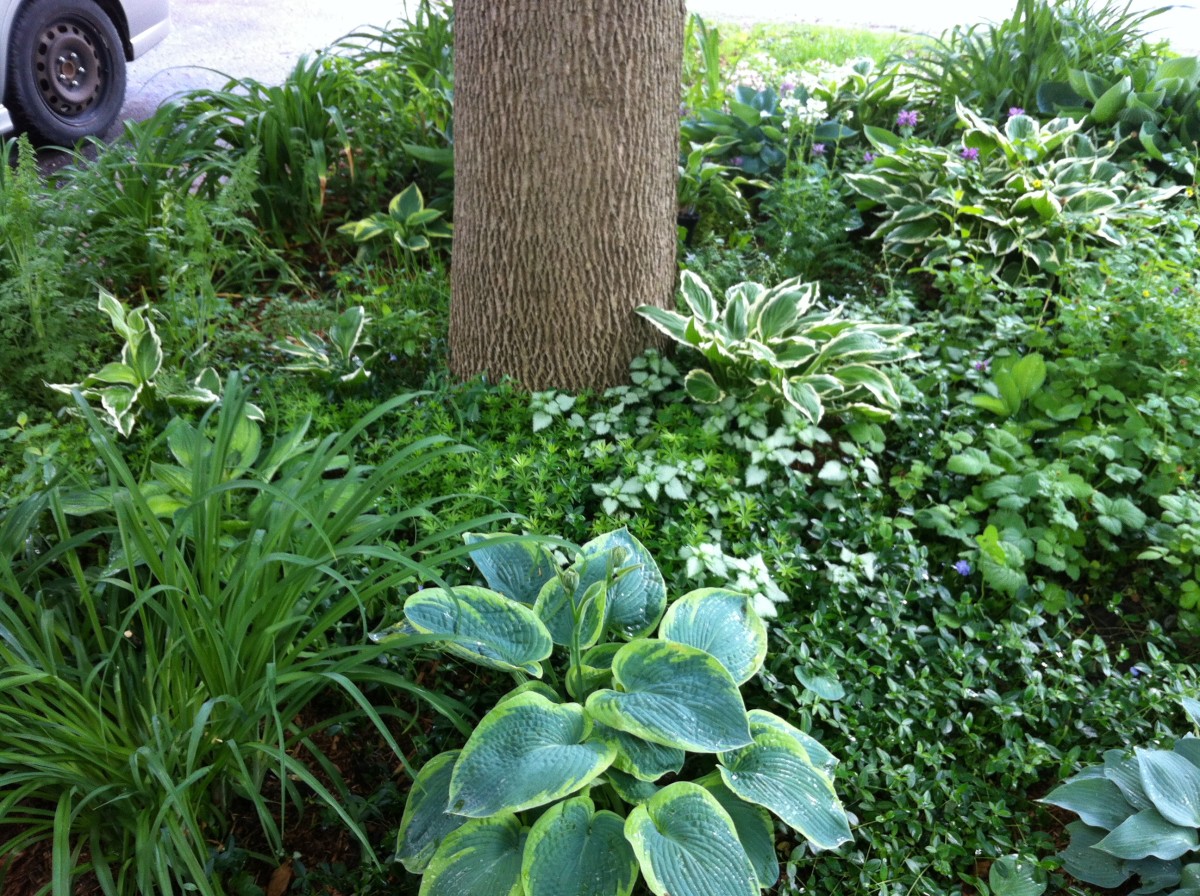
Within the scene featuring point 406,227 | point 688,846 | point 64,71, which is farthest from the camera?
point 64,71

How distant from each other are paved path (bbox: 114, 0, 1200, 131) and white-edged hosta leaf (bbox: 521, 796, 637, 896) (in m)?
5.88

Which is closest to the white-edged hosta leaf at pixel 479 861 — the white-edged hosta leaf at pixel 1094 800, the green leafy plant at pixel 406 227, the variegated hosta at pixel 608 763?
the variegated hosta at pixel 608 763

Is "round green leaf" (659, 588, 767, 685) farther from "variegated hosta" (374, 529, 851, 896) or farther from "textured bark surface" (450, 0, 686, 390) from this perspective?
"textured bark surface" (450, 0, 686, 390)

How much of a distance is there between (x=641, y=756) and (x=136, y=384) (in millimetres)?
1978

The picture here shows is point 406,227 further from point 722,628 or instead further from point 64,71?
point 64,71

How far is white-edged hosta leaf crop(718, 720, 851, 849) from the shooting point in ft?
5.76

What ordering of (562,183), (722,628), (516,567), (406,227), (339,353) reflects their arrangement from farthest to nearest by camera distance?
(406,227) → (339,353) → (562,183) → (516,567) → (722,628)

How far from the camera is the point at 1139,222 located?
131 inches

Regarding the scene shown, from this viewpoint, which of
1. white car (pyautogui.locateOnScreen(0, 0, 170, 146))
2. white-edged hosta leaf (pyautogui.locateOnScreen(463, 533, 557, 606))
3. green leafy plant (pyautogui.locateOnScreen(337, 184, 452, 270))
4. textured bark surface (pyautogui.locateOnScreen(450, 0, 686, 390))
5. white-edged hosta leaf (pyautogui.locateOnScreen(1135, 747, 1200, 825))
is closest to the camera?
white-edged hosta leaf (pyautogui.locateOnScreen(1135, 747, 1200, 825))

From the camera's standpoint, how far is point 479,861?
171cm

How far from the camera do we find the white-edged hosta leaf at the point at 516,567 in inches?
82.7

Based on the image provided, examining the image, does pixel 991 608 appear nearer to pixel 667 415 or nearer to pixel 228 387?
pixel 667 415

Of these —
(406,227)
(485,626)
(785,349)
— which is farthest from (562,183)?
(485,626)

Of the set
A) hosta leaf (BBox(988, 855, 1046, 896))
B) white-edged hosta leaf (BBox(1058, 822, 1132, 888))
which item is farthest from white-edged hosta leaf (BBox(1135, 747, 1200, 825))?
hosta leaf (BBox(988, 855, 1046, 896))
